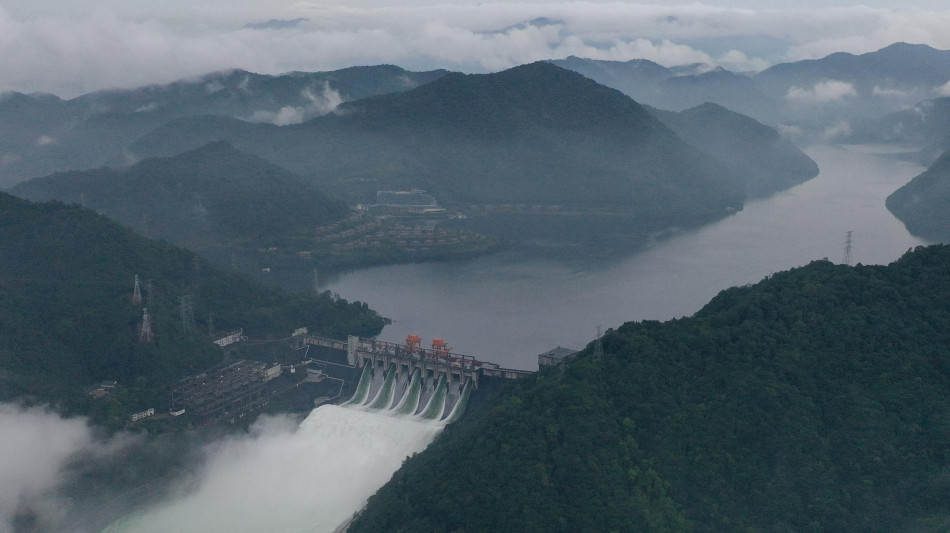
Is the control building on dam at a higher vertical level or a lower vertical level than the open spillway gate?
higher

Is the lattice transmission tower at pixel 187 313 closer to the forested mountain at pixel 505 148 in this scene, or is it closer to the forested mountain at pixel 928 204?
the forested mountain at pixel 505 148

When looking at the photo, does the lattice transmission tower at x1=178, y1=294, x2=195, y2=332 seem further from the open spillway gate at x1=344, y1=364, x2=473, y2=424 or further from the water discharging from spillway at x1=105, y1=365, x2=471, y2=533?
the open spillway gate at x1=344, y1=364, x2=473, y2=424

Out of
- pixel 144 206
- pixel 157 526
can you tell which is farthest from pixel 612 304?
pixel 144 206

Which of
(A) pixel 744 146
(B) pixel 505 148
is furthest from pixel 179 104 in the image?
(A) pixel 744 146

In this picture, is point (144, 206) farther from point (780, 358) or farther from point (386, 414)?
point (780, 358)

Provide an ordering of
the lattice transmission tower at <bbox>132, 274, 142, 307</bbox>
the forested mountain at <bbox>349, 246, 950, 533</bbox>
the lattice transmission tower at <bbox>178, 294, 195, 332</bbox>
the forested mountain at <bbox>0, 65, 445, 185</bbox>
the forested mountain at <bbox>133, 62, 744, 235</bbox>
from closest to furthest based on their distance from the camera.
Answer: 1. the forested mountain at <bbox>349, 246, 950, 533</bbox>
2. the lattice transmission tower at <bbox>132, 274, 142, 307</bbox>
3. the lattice transmission tower at <bbox>178, 294, 195, 332</bbox>
4. the forested mountain at <bbox>133, 62, 744, 235</bbox>
5. the forested mountain at <bbox>0, 65, 445, 185</bbox>

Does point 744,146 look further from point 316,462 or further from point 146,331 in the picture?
point 316,462

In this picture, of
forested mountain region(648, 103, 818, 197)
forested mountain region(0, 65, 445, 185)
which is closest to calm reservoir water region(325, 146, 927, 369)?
forested mountain region(648, 103, 818, 197)
